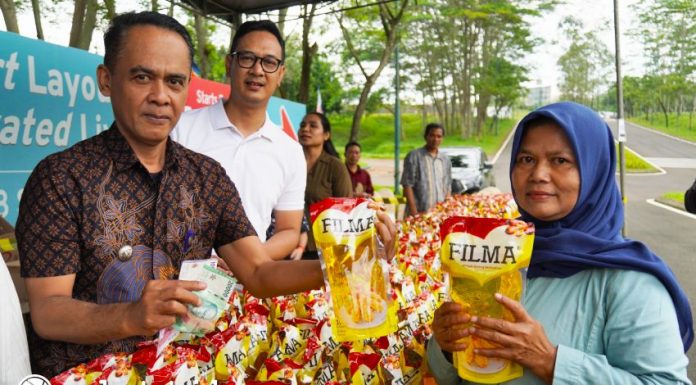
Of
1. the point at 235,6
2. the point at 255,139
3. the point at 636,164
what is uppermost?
the point at 235,6

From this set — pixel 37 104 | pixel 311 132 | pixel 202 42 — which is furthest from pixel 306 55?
pixel 37 104

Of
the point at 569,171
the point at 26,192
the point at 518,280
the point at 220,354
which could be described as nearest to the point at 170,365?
the point at 220,354

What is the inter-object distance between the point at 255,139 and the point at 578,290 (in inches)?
62.2

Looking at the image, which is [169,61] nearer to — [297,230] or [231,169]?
[231,169]

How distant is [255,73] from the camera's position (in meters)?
2.32

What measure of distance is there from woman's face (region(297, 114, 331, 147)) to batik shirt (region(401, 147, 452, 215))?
1.78 metres

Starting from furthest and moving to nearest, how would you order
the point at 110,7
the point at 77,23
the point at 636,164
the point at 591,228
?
the point at 636,164
the point at 110,7
the point at 77,23
the point at 591,228

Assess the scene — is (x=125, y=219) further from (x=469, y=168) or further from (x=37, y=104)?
(x=469, y=168)

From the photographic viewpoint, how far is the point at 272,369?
131cm

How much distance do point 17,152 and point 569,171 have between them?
346cm

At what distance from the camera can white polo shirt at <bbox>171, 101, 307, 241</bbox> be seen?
2.35 m

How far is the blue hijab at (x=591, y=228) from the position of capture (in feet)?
4.02

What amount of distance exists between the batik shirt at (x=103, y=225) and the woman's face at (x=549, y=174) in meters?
0.89

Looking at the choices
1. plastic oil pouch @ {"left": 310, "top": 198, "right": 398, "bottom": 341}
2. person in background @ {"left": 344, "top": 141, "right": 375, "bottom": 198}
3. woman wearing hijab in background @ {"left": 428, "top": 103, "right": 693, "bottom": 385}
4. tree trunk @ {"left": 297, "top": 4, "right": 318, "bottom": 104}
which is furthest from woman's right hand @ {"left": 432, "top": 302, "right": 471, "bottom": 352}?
tree trunk @ {"left": 297, "top": 4, "right": 318, "bottom": 104}
